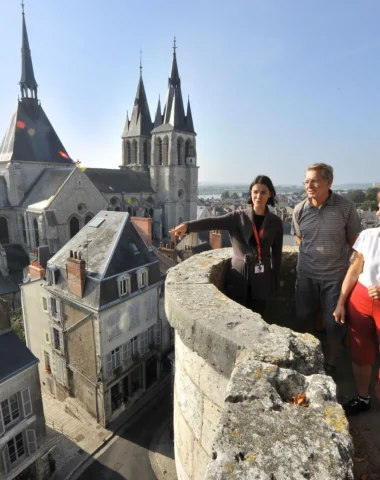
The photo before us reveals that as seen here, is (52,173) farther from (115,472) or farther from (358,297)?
(358,297)

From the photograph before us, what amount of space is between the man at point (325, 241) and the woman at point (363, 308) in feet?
0.98

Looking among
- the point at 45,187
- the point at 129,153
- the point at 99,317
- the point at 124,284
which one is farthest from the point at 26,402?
the point at 129,153

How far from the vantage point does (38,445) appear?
10.2 m

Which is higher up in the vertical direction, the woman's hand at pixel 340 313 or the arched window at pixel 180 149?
the arched window at pixel 180 149

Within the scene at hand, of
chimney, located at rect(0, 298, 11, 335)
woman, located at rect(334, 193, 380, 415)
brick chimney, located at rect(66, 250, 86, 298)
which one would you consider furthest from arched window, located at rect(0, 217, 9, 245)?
woman, located at rect(334, 193, 380, 415)

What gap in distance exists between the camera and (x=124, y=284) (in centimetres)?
1205

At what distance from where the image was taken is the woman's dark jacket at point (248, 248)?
2.94m

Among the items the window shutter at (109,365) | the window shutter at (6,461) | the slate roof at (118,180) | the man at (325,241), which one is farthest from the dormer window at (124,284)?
the slate roof at (118,180)

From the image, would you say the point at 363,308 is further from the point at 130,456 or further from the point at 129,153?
the point at 129,153

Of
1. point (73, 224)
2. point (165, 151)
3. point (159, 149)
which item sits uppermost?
point (159, 149)

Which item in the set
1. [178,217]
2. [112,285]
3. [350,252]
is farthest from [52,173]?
[350,252]

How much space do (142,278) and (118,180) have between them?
23.4 meters

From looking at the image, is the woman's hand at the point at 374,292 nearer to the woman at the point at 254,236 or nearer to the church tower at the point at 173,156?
the woman at the point at 254,236

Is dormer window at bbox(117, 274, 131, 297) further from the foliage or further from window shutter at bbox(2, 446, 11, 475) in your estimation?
the foliage
